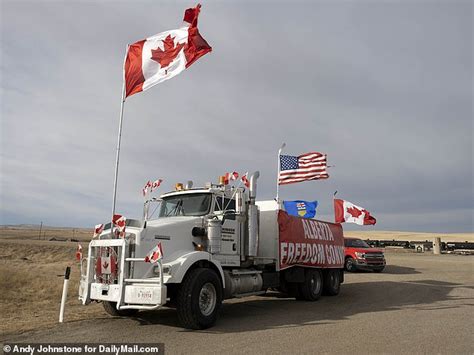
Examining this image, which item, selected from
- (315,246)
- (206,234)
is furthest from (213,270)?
(315,246)

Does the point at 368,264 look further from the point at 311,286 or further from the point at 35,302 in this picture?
the point at 35,302

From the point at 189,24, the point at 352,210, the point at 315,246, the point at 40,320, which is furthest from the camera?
the point at 352,210

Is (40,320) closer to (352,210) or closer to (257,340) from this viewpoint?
(257,340)

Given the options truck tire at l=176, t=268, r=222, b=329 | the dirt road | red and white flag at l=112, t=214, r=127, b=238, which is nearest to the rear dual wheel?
the dirt road

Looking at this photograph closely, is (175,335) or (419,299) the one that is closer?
(175,335)

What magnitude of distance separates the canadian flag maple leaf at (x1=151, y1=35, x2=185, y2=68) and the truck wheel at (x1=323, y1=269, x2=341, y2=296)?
28.4 feet

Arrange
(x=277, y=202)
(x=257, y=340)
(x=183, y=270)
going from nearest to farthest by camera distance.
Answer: (x=257, y=340)
(x=183, y=270)
(x=277, y=202)

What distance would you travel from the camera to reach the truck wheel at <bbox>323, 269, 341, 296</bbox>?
14375mm

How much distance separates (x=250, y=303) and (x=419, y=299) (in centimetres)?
517

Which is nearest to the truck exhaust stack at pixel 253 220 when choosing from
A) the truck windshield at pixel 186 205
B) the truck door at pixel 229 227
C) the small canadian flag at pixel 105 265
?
the truck door at pixel 229 227

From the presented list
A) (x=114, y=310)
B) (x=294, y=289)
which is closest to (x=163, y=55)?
(x=114, y=310)

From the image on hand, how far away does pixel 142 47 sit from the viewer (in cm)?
1055

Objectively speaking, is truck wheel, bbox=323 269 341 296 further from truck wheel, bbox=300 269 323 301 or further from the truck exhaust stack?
the truck exhaust stack

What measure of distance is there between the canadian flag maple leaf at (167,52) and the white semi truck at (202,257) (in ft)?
10.4
